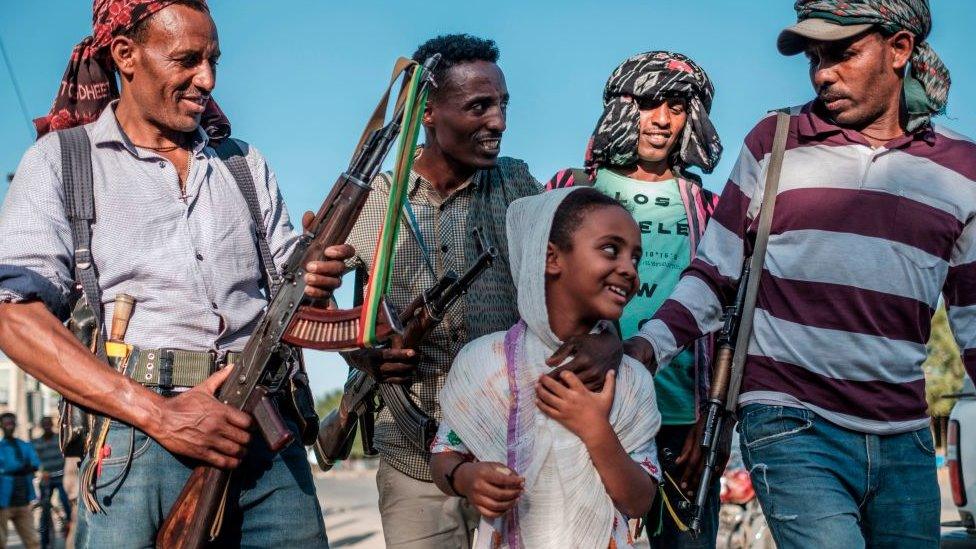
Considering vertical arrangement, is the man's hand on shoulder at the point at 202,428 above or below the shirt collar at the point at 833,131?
below

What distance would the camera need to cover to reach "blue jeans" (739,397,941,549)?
383cm

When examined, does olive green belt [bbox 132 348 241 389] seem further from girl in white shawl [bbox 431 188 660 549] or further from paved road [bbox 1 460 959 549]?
paved road [bbox 1 460 959 549]

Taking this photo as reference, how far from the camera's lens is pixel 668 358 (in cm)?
398

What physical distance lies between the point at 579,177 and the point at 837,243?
132 centimetres

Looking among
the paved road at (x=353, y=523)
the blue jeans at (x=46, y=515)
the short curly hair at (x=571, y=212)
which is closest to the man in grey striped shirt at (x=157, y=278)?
the short curly hair at (x=571, y=212)

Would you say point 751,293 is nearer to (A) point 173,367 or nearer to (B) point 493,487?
(B) point 493,487

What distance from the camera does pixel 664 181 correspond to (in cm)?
516

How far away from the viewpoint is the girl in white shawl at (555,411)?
3.37 m

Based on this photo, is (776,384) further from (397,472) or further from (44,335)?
(44,335)

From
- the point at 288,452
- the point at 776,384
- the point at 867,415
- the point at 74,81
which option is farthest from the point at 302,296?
the point at 867,415

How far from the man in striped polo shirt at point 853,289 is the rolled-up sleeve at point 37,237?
184 centimetres

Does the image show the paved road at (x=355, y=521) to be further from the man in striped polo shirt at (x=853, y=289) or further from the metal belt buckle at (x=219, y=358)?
the metal belt buckle at (x=219, y=358)

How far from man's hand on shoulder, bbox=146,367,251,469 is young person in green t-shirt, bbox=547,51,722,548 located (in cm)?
192

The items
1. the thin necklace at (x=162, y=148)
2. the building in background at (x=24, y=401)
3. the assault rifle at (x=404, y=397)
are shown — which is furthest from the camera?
the building in background at (x=24, y=401)
